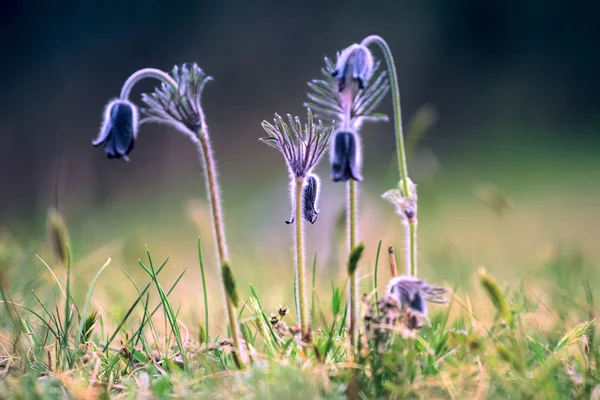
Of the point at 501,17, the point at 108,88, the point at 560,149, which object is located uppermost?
the point at 501,17

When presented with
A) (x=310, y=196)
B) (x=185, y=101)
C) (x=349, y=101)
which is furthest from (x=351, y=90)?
(x=185, y=101)

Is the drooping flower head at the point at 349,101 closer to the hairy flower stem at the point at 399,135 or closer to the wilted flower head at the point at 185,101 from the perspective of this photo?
the hairy flower stem at the point at 399,135

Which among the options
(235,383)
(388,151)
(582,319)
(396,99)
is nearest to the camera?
(235,383)

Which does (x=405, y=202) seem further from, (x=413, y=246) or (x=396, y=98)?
(x=396, y=98)

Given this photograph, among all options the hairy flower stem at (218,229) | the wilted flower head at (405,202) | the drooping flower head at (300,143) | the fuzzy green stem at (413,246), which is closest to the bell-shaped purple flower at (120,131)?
the hairy flower stem at (218,229)

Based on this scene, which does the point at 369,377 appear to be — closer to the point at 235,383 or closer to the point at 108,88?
the point at 235,383

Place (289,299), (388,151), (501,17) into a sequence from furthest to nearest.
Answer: (501,17) < (388,151) < (289,299)

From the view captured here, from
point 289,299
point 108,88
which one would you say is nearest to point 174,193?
point 108,88

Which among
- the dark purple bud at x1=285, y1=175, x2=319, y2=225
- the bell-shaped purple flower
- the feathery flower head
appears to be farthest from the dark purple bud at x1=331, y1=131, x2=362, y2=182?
the bell-shaped purple flower
